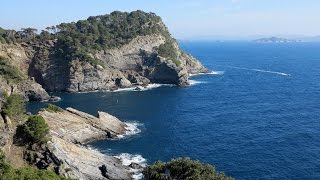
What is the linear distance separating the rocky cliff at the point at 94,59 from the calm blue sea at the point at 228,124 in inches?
379

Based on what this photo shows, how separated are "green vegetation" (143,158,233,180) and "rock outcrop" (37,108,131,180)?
2107 cm

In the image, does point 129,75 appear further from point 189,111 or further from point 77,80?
point 189,111

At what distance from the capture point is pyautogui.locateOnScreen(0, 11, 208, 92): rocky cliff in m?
171

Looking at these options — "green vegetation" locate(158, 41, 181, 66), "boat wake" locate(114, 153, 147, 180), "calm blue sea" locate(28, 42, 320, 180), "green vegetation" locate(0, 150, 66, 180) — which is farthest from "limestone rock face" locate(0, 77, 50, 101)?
"green vegetation" locate(0, 150, 66, 180)

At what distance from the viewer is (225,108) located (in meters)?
139

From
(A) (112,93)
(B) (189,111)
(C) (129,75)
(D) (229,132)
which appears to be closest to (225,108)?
(B) (189,111)

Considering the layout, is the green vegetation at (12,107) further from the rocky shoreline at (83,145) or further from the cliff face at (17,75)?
the cliff face at (17,75)

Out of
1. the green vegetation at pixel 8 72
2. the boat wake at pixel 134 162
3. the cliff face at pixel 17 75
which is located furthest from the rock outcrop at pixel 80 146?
the green vegetation at pixel 8 72

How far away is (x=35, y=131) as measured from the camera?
255 ft

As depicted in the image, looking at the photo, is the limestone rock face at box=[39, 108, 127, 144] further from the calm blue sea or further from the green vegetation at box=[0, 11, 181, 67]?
the green vegetation at box=[0, 11, 181, 67]

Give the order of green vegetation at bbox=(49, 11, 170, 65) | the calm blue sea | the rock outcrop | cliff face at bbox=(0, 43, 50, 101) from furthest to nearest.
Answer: green vegetation at bbox=(49, 11, 170, 65), cliff face at bbox=(0, 43, 50, 101), the calm blue sea, the rock outcrop

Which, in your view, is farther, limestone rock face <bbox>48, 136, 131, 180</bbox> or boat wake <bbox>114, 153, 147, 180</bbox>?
boat wake <bbox>114, 153, 147, 180</bbox>

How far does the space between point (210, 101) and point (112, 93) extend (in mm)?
37879

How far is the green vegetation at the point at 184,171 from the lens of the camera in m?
56.8
